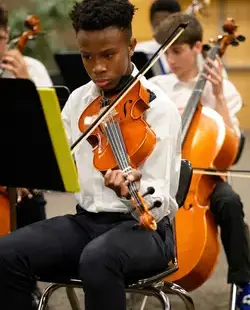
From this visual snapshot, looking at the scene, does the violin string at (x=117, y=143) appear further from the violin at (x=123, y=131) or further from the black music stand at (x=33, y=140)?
the black music stand at (x=33, y=140)

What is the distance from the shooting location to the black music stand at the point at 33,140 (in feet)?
4.37

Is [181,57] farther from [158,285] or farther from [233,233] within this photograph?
[158,285]

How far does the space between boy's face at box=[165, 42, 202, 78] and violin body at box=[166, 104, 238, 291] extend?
10.5 inches

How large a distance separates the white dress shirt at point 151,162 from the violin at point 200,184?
321 millimetres

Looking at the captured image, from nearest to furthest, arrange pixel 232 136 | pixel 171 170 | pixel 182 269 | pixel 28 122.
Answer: pixel 28 122
pixel 171 170
pixel 182 269
pixel 232 136

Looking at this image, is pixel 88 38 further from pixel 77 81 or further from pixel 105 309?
pixel 77 81

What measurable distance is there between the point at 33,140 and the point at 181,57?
1.19 meters

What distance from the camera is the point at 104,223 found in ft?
5.32

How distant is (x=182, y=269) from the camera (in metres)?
1.91

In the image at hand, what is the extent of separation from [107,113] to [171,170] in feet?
0.68

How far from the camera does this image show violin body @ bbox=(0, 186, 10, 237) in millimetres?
1874

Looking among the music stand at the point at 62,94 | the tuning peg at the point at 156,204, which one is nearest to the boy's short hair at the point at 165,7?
the music stand at the point at 62,94

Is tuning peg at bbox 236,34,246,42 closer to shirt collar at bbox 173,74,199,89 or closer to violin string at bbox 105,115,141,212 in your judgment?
shirt collar at bbox 173,74,199,89

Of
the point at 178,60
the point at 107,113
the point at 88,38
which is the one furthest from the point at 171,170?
the point at 178,60
